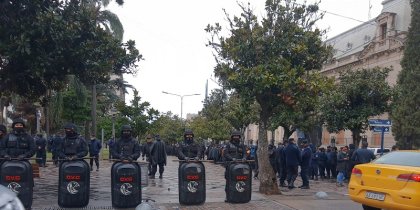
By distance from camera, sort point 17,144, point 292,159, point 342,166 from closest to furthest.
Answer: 1. point 17,144
2. point 292,159
3. point 342,166

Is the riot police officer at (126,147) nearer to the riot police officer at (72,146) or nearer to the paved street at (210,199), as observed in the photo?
the riot police officer at (72,146)

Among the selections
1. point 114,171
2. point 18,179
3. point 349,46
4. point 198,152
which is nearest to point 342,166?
point 198,152

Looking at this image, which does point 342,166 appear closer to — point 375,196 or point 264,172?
point 264,172

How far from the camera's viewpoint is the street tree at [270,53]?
13.2 metres

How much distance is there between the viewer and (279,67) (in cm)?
1311

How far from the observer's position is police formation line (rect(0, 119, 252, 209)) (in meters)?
10.3

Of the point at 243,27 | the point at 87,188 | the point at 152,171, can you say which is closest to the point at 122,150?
the point at 87,188

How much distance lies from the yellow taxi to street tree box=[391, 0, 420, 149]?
21.1 m

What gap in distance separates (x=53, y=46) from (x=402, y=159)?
868cm

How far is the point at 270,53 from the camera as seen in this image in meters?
13.6

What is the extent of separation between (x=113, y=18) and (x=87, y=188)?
2356 cm

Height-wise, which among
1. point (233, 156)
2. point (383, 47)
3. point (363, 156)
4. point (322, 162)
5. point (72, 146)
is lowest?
point (322, 162)

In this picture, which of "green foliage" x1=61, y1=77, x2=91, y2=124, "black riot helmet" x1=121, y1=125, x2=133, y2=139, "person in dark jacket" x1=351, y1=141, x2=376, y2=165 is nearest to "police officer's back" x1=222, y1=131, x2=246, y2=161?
"black riot helmet" x1=121, y1=125, x2=133, y2=139

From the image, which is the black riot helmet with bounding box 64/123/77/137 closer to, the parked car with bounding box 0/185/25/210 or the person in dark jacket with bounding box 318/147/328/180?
the parked car with bounding box 0/185/25/210
